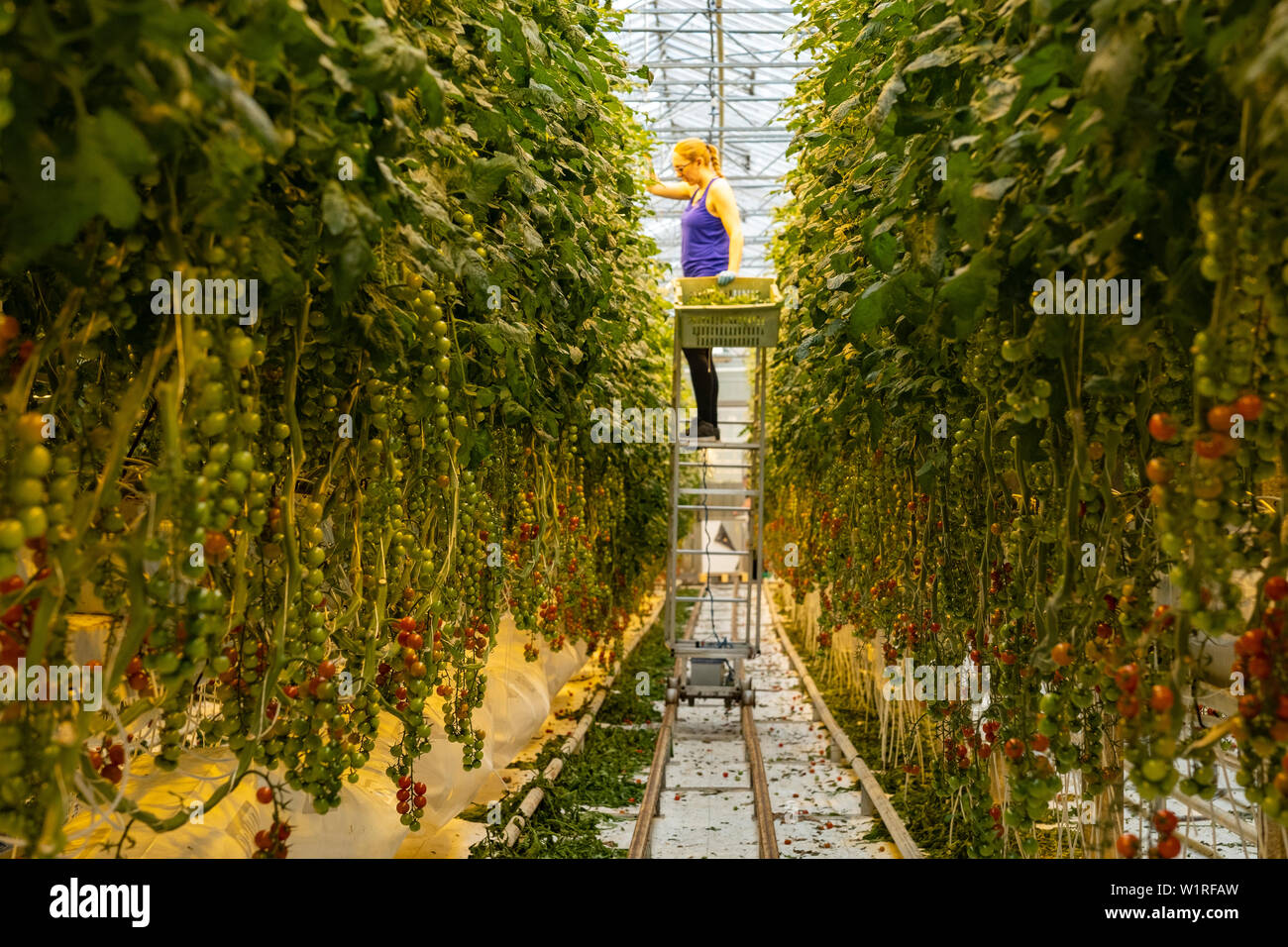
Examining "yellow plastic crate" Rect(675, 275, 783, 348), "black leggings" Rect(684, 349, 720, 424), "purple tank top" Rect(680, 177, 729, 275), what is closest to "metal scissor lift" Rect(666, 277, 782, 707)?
"yellow plastic crate" Rect(675, 275, 783, 348)

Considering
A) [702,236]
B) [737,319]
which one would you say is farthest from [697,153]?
[737,319]

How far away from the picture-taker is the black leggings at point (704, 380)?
5.77 metres

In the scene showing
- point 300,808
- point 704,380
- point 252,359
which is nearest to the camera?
point 252,359

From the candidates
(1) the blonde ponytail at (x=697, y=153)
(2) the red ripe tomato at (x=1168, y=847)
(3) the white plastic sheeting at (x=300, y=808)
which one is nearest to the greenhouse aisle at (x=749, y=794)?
(3) the white plastic sheeting at (x=300, y=808)

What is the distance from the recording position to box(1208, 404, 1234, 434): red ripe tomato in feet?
3.53

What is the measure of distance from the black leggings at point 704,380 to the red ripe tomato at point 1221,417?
4.64 meters

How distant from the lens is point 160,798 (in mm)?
2271

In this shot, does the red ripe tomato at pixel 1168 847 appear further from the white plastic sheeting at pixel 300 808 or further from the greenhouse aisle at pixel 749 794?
the greenhouse aisle at pixel 749 794

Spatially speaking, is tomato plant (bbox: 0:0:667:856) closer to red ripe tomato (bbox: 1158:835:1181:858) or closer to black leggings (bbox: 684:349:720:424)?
red ripe tomato (bbox: 1158:835:1181:858)

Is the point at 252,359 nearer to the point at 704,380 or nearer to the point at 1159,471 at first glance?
the point at 1159,471

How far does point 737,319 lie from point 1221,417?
4.07 meters

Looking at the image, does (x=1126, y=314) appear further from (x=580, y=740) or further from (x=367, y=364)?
(x=580, y=740)

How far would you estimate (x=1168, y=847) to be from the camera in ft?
4.13

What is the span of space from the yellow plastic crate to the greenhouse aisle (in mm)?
1763
